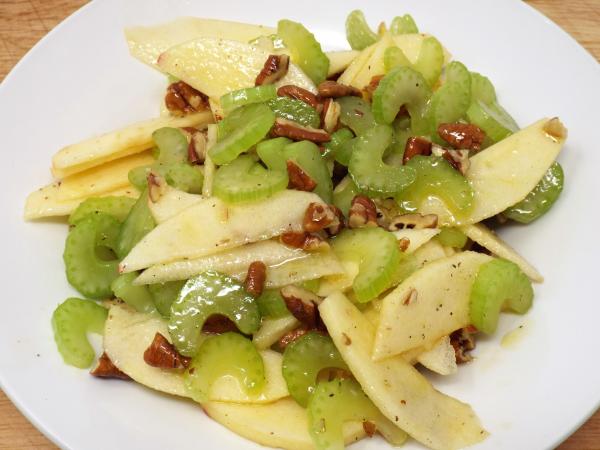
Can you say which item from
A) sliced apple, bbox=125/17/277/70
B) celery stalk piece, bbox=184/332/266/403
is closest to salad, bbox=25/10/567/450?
celery stalk piece, bbox=184/332/266/403

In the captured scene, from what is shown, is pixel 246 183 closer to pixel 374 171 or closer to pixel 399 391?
pixel 374 171

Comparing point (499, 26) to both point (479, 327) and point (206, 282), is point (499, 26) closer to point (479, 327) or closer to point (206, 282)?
point (479, 327)

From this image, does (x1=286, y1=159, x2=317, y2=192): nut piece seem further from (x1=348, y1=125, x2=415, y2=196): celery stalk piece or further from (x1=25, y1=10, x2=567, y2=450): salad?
(x1=348, y1=125, x2=415, y2=196): celery stalk piece

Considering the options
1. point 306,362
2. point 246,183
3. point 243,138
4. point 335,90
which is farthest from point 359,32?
point 306,362

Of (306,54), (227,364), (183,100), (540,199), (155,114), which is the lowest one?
(227,364)

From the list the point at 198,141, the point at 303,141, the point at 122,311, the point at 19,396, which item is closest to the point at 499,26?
the point at 303,141

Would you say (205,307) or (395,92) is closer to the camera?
(205,307)
